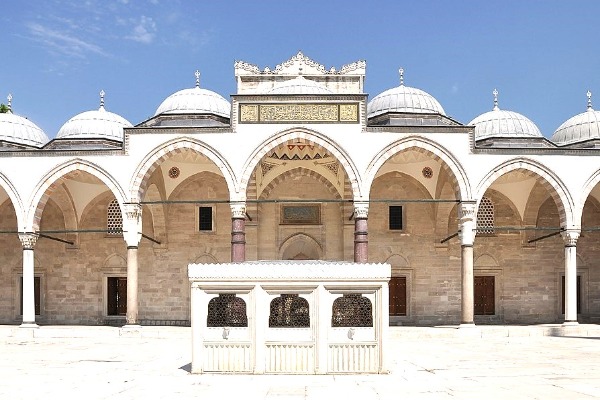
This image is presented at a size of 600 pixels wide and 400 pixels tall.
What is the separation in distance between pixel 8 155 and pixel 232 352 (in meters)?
10.2

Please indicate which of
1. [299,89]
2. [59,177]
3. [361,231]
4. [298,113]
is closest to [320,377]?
[361,231]

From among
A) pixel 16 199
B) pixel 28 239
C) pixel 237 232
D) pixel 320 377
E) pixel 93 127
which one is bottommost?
pixel 320 377

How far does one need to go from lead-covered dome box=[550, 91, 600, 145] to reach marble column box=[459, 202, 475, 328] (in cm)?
562

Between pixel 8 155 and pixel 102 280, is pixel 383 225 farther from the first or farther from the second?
pixel 8 155

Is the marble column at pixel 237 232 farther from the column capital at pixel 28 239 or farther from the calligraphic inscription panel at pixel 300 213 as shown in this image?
the column capital at pixel 28 239

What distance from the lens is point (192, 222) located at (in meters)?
18.5

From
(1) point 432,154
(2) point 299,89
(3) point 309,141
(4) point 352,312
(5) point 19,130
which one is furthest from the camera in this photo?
(5) point 19,130

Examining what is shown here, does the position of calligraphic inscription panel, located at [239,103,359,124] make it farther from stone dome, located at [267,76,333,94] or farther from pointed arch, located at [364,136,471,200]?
pointed arch, located at [364,136,471,200]

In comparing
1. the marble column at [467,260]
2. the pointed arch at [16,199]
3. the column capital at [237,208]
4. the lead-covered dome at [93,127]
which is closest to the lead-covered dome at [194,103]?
the lead-covered dome at [93,127]

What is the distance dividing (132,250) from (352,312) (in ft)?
27.8

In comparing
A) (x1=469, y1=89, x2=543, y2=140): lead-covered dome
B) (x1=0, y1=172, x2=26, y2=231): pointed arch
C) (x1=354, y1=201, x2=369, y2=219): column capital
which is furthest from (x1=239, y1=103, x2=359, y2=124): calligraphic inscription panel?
(x1=0, y1=172, x2=26, y2=231): pointed arch

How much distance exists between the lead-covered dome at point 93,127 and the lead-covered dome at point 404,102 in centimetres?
743

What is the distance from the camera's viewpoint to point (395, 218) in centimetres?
1852

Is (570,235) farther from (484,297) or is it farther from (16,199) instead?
(16,199)
